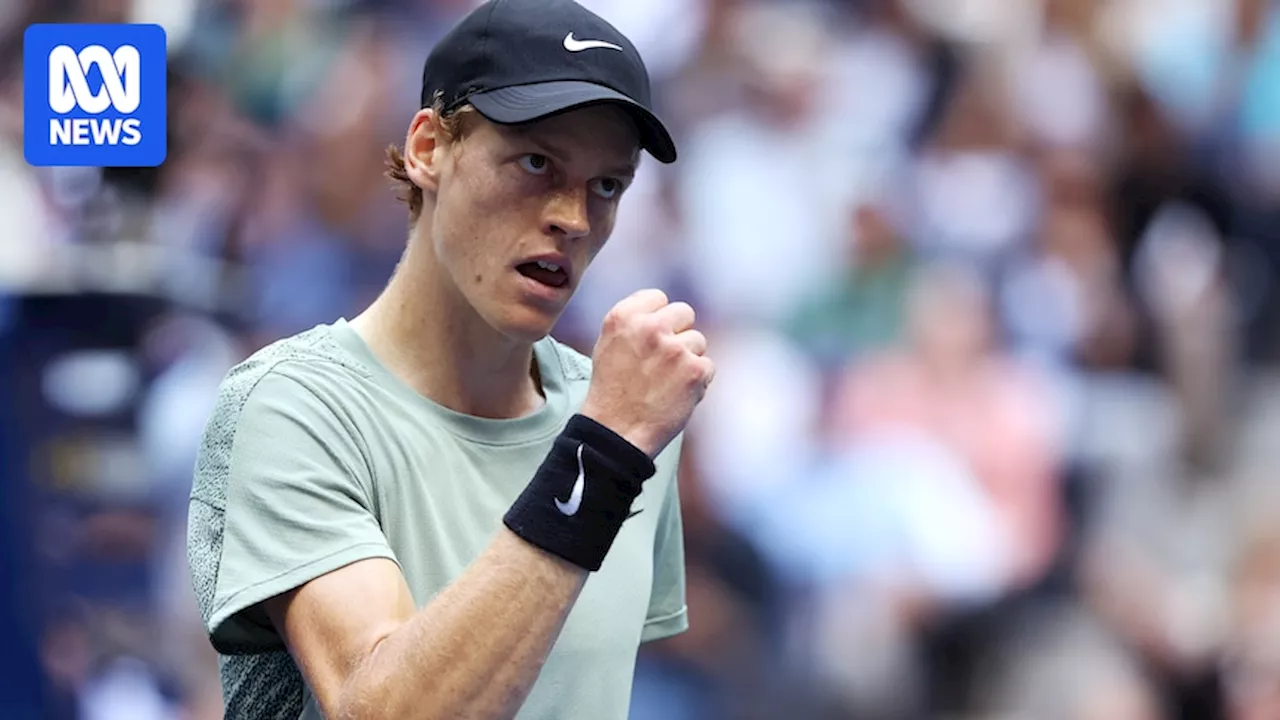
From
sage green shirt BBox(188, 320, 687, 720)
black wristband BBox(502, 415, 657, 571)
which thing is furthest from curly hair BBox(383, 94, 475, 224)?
black wristband BBox(502, 415, 657, 571)

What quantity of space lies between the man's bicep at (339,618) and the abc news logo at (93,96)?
279 cm

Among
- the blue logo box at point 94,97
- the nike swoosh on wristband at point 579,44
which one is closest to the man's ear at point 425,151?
the nike swoosh on wristband at point 579,44

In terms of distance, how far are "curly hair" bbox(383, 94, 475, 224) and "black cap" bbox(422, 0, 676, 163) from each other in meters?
0.01

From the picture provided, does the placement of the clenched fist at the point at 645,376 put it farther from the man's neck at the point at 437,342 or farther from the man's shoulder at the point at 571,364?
the man's shoulder at the point at 571,364

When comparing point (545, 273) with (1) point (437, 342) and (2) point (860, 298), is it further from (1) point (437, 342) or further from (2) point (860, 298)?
(2) point (860, 298)

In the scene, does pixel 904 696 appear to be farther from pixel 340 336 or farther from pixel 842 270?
pixel 340 336

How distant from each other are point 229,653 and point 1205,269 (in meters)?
5.06

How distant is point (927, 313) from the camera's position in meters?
6.45

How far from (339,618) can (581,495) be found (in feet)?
1.06

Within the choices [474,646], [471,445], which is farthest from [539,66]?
[474,646]

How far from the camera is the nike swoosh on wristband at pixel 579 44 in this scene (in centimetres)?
240

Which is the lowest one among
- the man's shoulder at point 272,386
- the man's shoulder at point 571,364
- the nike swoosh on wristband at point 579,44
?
the man's shoulder at point 571,364

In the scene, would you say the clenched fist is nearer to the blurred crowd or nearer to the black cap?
the black cap

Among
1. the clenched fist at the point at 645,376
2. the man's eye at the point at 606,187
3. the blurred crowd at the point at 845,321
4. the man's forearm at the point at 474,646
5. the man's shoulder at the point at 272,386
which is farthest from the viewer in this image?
the blurred crowd at the point at 845,321
